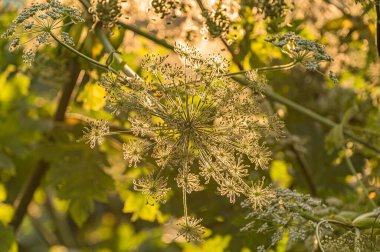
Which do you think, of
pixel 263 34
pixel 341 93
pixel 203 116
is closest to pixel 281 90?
pixel 341 93

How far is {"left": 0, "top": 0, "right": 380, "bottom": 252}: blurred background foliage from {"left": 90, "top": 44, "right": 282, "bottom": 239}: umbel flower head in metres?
0.25

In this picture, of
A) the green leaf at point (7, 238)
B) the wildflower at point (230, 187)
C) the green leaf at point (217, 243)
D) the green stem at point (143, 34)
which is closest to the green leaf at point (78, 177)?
the green leaf at point (7, 238)

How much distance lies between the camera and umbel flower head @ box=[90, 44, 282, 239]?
1081 millimetres

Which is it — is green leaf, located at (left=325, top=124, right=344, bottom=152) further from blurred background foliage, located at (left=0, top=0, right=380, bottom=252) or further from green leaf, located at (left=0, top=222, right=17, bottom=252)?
green leaf, located at (left=0, top=222, right=17, bottom=252)

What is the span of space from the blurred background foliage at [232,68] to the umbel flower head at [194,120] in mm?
253

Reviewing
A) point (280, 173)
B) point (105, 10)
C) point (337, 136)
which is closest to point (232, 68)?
point (337, 136)

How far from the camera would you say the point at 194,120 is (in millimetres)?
1104

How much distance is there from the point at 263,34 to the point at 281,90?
59cm

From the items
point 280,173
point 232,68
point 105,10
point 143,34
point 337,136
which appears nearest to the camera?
point 105,10

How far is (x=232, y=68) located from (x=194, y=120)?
2.41ft

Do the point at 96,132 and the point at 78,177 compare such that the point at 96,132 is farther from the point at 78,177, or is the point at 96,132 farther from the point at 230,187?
the point at 78,177

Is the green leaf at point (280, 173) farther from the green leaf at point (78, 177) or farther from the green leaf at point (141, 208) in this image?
the green leaf at point (78, 177)

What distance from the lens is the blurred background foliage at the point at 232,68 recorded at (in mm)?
1627

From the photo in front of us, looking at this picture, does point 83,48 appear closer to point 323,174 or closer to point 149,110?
point 149,110
